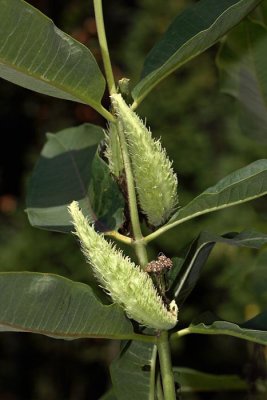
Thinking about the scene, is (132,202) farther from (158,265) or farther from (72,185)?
Answer: (72,185)

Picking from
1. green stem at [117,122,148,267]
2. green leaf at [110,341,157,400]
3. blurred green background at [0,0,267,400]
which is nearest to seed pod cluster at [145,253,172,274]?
green stem at [117,122,148,267]

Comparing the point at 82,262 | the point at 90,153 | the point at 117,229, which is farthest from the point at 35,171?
the point at 82,262

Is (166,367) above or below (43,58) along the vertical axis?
below

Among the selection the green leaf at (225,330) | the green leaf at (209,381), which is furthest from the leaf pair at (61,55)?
Answer: the green leaf at (209,381)

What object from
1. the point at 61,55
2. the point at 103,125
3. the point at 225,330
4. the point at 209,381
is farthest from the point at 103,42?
the point at 103,125

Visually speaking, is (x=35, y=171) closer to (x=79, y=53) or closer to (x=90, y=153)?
(x=90, y=153)

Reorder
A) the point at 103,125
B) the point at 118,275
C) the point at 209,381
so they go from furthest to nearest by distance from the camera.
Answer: the point at 103,125 → the point at 209,381 → the point at 118,275

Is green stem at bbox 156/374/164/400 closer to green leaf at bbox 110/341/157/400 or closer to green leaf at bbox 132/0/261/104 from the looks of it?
green leaf at bbox 110/341/157/400
